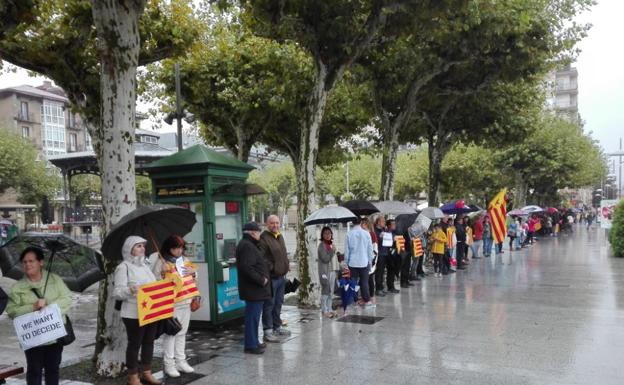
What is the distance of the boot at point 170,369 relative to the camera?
241 inches

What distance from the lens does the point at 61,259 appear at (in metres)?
5.48

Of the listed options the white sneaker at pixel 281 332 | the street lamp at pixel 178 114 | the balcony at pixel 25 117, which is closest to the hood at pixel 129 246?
the white sneaker at pixel 281 332

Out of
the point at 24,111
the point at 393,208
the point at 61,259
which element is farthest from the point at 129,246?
the point at 24,111

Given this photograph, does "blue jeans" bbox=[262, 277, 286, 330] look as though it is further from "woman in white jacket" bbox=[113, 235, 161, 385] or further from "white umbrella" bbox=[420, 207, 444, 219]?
"white umbrella" bbox=[420, 207, 444, 219]

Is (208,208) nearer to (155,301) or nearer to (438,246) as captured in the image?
(155,301)

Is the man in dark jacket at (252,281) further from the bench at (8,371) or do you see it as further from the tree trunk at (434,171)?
the tree trunk at (434,171)

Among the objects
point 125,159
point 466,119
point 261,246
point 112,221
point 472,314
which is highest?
point 466,119

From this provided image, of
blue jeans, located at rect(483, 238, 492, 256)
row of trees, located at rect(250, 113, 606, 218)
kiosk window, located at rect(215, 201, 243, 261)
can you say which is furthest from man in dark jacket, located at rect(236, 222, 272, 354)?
row of trees, located at rect(250, 113, 606, 218)

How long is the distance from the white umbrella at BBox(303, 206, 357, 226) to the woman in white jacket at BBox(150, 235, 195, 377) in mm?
3338

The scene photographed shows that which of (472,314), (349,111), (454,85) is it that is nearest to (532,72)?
(454,85)

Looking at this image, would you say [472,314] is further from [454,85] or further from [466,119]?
[466,119]

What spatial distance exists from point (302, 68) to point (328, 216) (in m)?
6.22

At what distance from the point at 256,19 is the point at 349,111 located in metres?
6.78

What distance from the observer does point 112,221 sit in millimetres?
6180
